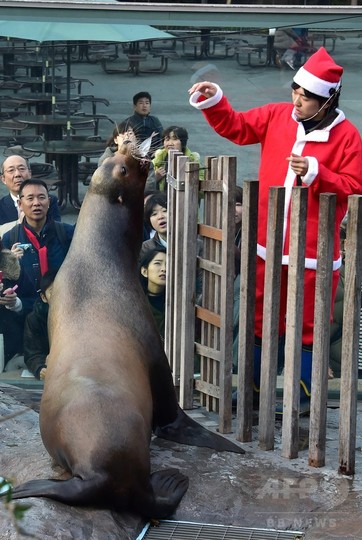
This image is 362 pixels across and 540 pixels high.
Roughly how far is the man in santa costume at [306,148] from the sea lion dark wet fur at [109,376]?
67cm

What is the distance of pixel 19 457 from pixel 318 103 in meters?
2.22

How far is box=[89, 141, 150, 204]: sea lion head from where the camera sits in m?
4.91

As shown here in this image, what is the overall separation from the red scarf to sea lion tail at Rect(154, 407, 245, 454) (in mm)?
1767

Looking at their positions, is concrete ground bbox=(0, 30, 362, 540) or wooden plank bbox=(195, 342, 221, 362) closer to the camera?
concrete ground bbox=(0, 30, 362, 540)

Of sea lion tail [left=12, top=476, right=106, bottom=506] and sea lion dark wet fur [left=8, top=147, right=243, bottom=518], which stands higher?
sea lion dark wet fur [left=8, top=147, right=243, bottom=518]

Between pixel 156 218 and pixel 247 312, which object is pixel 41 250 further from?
pixel 247 312

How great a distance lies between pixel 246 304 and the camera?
16.8 ft

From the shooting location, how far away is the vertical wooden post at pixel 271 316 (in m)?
4.88

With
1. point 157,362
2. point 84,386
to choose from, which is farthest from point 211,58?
point 84,386

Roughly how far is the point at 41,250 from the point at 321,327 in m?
2.29

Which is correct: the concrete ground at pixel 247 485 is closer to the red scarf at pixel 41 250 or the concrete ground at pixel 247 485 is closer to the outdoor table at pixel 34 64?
the red scarf at pixel 41 250

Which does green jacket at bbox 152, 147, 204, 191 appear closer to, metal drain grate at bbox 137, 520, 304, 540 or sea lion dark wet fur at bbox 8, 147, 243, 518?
sea lion dark wet fur at bbox 8, 147, 243, 518

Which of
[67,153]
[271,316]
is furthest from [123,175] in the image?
[67,153]

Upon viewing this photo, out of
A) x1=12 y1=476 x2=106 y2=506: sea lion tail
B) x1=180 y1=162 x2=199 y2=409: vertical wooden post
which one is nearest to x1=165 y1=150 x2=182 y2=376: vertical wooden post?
x1=180 y1=162 x2=199 y2=409: vertical wooden post
